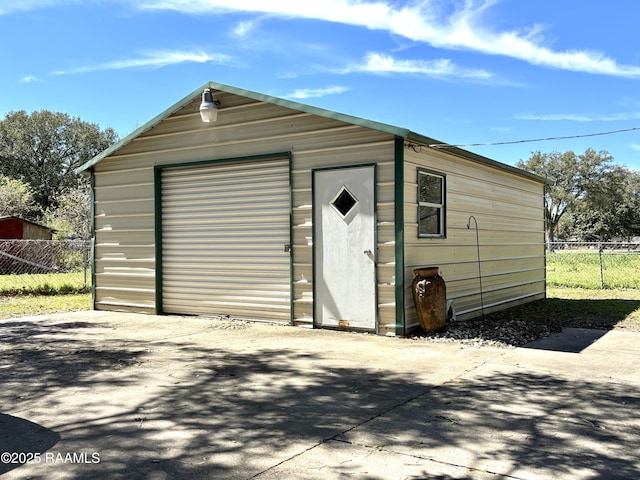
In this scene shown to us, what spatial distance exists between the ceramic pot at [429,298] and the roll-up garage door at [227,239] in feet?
7.15

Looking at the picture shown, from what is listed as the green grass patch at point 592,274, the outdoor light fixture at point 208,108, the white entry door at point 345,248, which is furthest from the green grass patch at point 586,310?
the outdoor light fixture at point 208,108

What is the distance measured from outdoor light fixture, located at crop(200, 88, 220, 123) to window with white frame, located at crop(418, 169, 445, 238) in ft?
11.3

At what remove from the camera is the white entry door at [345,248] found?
25.4ft

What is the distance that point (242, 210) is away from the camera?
9.23 m

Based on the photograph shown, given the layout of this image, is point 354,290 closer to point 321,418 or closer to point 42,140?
point 321,418

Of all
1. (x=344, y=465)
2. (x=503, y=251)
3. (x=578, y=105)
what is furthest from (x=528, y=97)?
(x=344, y=465)

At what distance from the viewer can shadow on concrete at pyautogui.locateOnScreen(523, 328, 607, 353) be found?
6.75 m

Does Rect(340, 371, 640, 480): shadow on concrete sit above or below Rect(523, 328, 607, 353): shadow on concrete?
below

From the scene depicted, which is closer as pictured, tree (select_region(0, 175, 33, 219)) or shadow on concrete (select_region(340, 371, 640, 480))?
shadow on concrete (select_region(340, 371, 640, 480))

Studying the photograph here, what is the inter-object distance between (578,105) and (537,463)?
Result: 104 feet

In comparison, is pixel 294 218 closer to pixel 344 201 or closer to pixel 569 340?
pixel 344 201

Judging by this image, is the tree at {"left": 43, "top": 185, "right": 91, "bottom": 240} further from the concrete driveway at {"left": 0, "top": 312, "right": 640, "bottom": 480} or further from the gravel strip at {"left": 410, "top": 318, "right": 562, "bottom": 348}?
the gravel strip at {"left": 410, "top": 318, "right": 562, "bottom": 348}

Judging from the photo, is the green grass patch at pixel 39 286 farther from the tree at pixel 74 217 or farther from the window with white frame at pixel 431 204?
the tree at pixel 74 217

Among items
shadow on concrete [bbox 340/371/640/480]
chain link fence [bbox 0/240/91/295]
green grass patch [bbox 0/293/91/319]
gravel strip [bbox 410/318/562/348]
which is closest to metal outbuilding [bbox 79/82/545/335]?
gravel strip [bbox 410/318/562/348]
